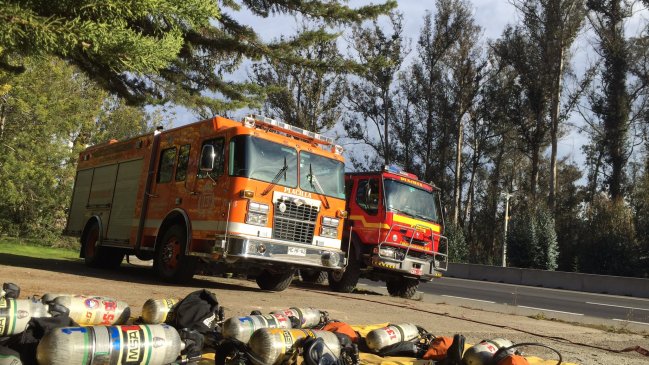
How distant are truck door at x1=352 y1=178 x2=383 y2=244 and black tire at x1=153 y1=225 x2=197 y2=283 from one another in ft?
14.0

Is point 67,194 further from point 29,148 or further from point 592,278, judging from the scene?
point 592,278

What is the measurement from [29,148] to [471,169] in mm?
36129

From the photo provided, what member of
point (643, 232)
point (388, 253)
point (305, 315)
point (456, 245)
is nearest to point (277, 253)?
point (388, 253)

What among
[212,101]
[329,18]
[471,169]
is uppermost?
[471,169]

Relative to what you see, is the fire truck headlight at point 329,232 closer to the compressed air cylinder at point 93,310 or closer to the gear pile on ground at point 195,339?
the gear pile on ground at point 195,339

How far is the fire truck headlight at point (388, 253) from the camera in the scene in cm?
1240

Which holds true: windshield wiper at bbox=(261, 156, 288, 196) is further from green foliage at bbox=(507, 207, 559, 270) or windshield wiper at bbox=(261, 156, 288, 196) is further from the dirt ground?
green foliage at bbox=(507, 207, 559, 270)

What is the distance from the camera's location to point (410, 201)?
13.3 m

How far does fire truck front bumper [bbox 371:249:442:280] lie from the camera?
12328 millimetres

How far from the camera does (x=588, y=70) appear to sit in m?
37.5

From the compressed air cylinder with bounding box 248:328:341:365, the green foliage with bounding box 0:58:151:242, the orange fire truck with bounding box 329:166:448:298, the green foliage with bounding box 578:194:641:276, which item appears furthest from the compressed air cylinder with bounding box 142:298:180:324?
the green foliage with bounding box 578:194:641:276

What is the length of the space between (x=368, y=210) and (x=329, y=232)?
8.99 ft

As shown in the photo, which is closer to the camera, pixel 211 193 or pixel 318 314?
pixel 318 314

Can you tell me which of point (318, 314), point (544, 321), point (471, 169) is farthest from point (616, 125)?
point (318, 314)
